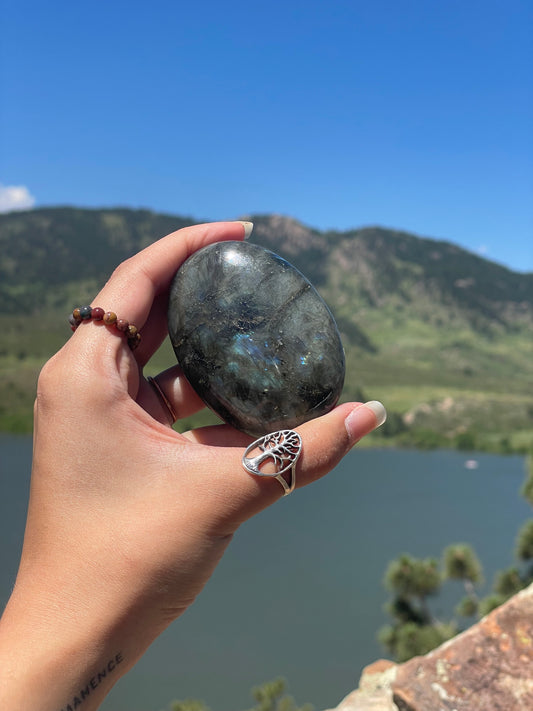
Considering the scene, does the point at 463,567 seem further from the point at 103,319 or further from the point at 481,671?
the point at 103,319

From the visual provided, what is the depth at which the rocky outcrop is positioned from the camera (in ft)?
10.5

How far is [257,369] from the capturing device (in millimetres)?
2094

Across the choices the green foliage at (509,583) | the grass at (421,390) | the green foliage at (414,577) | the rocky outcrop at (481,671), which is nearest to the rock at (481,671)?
the rocky outcrop at (481,671)

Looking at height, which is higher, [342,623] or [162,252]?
[162,252]

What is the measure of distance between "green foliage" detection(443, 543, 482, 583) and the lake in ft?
35.9

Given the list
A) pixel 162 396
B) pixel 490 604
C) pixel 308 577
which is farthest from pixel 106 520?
pixel 308 577

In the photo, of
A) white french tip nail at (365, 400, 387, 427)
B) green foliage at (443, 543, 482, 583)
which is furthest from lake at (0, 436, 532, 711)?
white french tip nail at (365, 400, 387, 427)

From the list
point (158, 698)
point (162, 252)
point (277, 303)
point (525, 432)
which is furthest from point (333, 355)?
point (525, 432)

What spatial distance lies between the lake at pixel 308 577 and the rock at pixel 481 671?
1759 cm

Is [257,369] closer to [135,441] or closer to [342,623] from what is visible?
[135,441]

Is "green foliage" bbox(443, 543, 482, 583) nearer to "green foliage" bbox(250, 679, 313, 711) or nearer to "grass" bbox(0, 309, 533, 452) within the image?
"green foliage" bbox(250, 679, 313, 711)

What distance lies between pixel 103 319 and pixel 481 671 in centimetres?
295

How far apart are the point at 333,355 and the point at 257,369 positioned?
0.95 ft

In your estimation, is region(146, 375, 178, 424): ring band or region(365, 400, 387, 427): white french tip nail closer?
region(365, 400, 387, 427): white french tip nail
